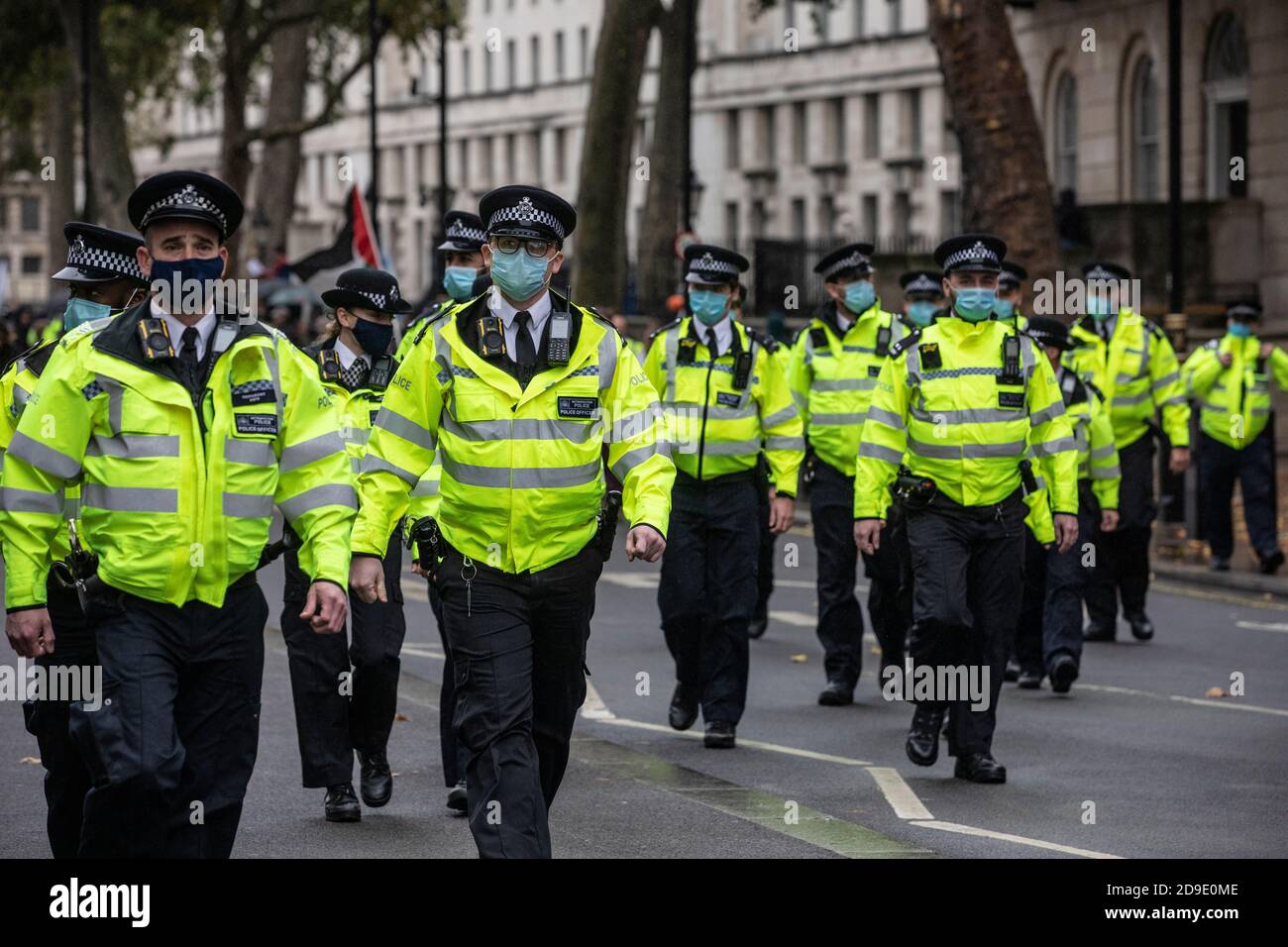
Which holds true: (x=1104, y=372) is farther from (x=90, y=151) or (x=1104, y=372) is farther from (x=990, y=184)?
(x=90, y=151)

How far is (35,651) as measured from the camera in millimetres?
6461

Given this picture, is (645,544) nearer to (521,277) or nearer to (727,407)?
(521,277)

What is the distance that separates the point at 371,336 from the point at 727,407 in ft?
7.15

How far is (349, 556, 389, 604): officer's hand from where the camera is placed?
22.6 feet

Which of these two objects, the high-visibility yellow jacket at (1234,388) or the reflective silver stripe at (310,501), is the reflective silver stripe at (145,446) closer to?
the reflective silver stripe at (310,501)

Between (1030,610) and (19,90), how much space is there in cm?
4001

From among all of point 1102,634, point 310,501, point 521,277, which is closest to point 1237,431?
point 1102,634

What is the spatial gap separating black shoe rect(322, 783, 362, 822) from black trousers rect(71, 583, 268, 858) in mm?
2357

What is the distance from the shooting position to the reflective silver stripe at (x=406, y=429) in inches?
280

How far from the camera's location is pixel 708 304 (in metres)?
11.1

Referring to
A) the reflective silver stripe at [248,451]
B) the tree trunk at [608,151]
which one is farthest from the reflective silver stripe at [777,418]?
the tree trunk at [608,151]

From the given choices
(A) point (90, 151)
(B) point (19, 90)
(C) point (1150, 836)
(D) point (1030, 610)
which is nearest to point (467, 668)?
(C) point (1150, 836)

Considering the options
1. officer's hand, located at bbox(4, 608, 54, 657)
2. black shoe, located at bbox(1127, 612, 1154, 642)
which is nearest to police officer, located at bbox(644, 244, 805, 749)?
black shoe, located at bbox(1127, 612, 1154, 642)

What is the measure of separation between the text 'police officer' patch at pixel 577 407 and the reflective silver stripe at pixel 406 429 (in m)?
0.39
